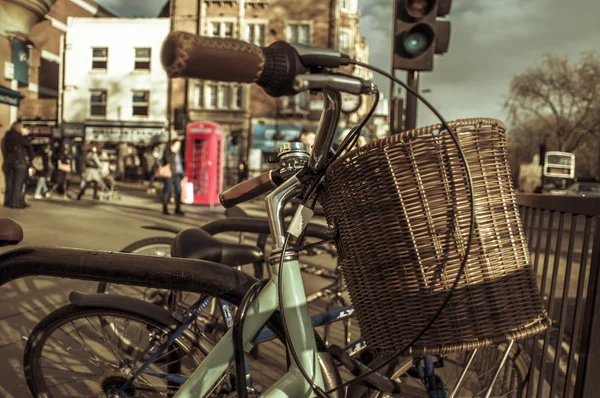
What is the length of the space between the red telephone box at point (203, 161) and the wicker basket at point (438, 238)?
15.1m

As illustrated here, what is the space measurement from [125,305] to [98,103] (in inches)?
1202

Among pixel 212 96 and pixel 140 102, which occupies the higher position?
pixel 212 96

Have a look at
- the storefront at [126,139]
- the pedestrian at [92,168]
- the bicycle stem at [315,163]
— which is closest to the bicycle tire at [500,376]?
the bicycle stem at [315,163]

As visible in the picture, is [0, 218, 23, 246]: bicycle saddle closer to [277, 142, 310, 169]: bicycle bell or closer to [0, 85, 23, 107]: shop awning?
[277, 142, 310, 169]: bicycle bell

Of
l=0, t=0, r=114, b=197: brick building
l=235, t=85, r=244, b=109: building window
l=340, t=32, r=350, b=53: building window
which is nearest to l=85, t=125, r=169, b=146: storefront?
l=235, t=85, r=244, b=109: building window

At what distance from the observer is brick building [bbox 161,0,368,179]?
29578mm

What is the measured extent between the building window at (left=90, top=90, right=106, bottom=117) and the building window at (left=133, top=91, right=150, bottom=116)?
5.65ft

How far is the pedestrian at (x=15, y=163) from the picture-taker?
9664 millimetres

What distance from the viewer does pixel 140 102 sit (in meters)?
29.8

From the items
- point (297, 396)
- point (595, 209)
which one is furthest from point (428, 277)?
point (595, 209)

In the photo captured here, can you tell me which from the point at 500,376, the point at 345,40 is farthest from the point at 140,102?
the point at 500,376

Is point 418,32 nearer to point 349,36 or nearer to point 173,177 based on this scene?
point 173,177

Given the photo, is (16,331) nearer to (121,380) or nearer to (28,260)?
(121,380)

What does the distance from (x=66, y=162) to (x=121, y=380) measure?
14654 mm
